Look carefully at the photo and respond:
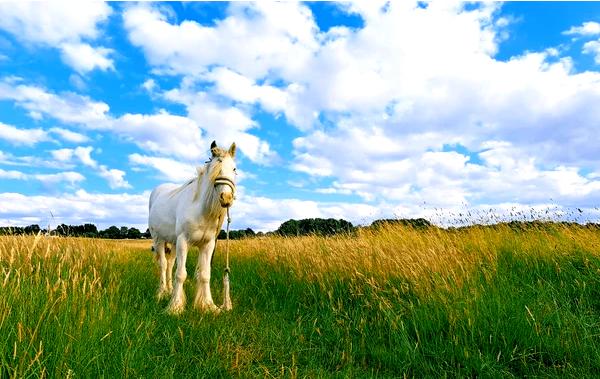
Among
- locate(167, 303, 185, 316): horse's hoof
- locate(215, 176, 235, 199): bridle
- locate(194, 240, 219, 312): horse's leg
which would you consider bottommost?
locate(167, 303, 185, 316): horse's hoof

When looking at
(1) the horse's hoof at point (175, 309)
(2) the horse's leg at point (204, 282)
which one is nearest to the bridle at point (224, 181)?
(2) the horse's leg at point (204, 282)

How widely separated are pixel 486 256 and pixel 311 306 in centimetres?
320

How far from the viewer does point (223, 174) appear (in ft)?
20.8

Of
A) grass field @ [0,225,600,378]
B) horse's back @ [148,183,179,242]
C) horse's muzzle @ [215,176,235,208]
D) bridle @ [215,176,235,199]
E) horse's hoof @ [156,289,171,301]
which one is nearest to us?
grass field @ [0,225,600,378]

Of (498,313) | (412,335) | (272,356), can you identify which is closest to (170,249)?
(272,356)

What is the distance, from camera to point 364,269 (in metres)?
6.80

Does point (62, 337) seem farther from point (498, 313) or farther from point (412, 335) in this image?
point (498, 313)

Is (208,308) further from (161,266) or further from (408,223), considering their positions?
(408,223)

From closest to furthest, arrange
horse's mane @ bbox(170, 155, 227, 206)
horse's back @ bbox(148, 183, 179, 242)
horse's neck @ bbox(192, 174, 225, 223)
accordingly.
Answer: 1. horse's mane @ bbox(170, 155, 227, 206)
2. horse's neck @ bbox(192, 174, 225, 223)
3. horse's back @ bbox(148, 183, 179, 242)

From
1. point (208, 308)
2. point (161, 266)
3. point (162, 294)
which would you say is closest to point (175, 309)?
point (208, 308)

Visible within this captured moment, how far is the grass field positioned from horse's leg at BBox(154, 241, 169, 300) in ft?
1.29

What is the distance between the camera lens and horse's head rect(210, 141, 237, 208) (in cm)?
621

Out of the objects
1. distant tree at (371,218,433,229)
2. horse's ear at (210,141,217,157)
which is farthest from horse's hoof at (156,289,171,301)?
distant tree at (371,218,433,229)

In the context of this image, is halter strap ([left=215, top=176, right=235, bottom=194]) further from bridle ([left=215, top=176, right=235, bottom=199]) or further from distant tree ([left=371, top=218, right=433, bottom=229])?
distant tree ([left=371, top=218, right=433, bottom=229])
